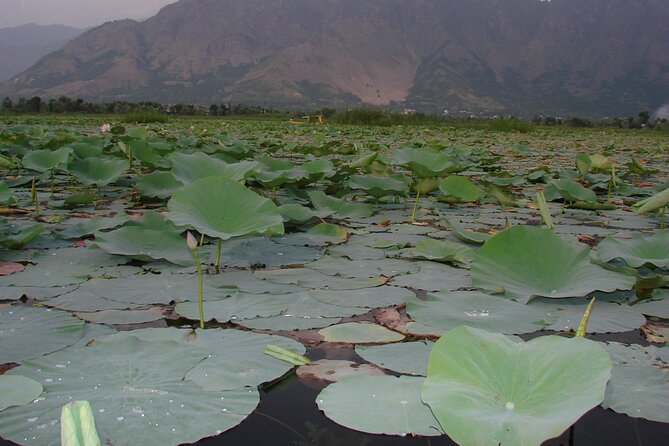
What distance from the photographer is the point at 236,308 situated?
53.8 inches

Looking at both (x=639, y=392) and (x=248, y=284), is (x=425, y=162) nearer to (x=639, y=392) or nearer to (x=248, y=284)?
(x=248, y=284)

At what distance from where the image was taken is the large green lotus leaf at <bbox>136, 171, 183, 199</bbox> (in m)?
2.85

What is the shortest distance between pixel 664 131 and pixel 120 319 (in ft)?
77.4

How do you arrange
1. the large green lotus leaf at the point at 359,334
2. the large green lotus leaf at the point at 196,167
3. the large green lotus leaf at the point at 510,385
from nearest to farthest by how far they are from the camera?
the large green lotus leaf at the point at 510,385
the large green lotus leaf at the point at 359,334
the large green lotus leaf at the point at 196,167

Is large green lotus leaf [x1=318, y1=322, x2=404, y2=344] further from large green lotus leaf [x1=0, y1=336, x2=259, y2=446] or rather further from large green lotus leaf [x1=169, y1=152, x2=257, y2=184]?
large green lotus leaf [x1=169, y1=152, x2=257, y2=184]

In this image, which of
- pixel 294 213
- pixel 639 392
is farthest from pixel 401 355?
pixel 294 213

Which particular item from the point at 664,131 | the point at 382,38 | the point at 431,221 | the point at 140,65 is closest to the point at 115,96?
the point at 140,65

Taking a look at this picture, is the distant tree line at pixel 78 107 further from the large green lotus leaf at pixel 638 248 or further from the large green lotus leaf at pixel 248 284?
the large green lotus leaf at pixel 638 248

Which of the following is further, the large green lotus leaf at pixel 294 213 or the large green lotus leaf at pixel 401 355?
the large green lotus leaf at pixel 294 213

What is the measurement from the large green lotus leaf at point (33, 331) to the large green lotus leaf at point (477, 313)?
2.54 feet

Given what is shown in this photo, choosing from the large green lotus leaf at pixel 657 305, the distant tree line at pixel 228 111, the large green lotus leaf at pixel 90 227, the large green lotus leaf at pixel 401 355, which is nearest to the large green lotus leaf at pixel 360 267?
the large green lotus leaf at pixel 401 355

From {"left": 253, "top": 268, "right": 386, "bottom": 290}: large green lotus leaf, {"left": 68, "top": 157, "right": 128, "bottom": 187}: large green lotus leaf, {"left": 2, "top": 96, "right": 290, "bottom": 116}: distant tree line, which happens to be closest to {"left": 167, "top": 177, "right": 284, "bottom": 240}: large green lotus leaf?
{"left": 253, "top": 268, "right": 386, "bottom": 290}: large green lotus leaf

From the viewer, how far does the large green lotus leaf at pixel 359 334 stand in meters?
1.21

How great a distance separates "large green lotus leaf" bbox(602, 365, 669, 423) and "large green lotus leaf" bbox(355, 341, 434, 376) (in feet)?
1.08
